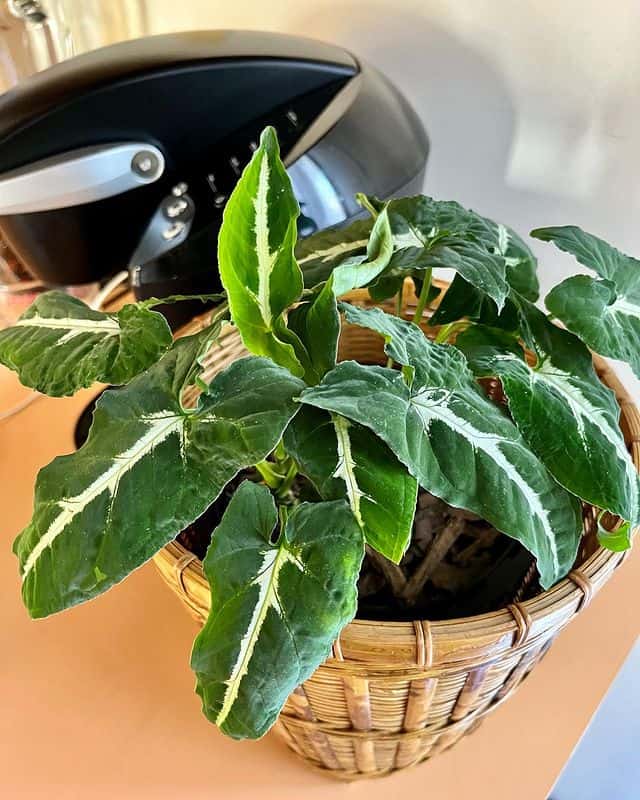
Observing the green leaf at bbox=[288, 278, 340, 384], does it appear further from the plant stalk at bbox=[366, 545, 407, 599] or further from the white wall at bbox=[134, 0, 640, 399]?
the white wall at bbox=[134, 0, 640, 399]

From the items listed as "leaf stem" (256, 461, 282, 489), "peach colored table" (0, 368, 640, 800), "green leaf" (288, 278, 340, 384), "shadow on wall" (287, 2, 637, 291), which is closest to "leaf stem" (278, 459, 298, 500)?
"leaf stem" (256, 461, 282, 489)

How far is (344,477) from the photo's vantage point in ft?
1.28

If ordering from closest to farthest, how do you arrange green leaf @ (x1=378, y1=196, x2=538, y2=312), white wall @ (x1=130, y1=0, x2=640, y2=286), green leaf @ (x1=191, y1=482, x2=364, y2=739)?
green leaf @ (x1=191, y1=482, x2=364, y2=739) < green leaf @ (x1=378, y1=196, x2=538, y2=312) < white wall @ (x1=130, y1=0, x2=640, y2=286)

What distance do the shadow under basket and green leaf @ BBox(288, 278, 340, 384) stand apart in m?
0.14

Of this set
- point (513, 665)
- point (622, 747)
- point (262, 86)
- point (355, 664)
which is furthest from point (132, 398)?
point (622, 747)

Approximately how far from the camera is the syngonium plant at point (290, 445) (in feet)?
1.16

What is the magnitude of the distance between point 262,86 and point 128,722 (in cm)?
58

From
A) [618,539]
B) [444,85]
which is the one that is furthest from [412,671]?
[444,85]

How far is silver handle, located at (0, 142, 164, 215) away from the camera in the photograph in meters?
0.63

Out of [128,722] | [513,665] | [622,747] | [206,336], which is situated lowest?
[622,747]

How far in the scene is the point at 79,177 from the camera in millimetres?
645

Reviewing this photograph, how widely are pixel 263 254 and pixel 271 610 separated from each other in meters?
0.19

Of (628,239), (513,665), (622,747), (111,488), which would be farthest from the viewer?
(622,747)

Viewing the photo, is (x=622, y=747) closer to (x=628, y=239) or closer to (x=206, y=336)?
(x=628, y=239)
